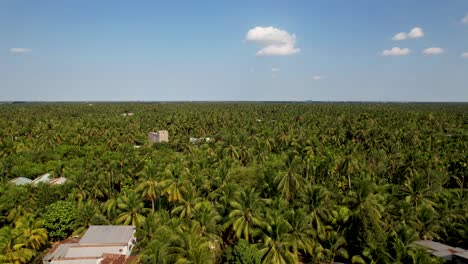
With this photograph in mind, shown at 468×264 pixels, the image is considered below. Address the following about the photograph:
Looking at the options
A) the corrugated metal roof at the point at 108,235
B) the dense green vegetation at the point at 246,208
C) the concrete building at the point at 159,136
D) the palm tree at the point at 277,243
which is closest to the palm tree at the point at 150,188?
the dense green vegetation at the point at 246,208

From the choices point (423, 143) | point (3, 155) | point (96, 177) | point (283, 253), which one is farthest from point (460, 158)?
point (3, 155)

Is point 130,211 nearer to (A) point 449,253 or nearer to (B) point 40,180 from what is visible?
(B) point 40,180

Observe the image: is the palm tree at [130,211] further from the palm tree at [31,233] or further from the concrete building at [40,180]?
the concrete building at [40,180]

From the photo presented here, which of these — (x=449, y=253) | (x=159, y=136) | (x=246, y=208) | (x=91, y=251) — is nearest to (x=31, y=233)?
(x=91, y=251)

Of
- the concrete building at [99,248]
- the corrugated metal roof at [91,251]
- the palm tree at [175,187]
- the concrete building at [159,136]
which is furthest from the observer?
the concrete building at [159,136]

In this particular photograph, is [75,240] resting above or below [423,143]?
below

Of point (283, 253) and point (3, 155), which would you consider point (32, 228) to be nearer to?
point (283, 253)

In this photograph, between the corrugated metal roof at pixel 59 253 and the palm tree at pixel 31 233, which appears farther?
the palm tree at pixel 31 233

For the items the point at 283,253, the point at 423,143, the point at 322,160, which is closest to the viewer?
the point at 283,253
